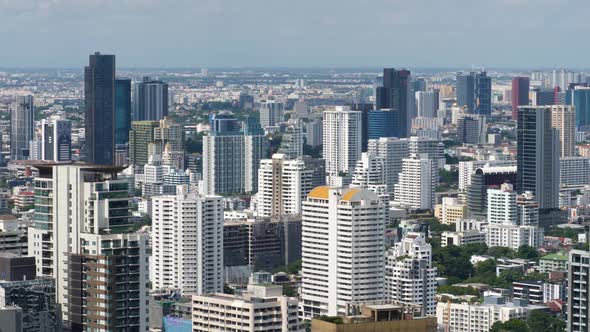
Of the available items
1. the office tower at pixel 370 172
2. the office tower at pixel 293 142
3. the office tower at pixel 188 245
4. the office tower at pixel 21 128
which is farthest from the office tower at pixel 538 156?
the office tower at pixel 21 128

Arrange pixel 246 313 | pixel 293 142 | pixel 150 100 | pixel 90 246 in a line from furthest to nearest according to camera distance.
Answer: pixel 150 100 < pixel 293 142 < pixel 246 313 < pixel 90 246

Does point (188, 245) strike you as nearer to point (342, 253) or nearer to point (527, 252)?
point (342, 253)

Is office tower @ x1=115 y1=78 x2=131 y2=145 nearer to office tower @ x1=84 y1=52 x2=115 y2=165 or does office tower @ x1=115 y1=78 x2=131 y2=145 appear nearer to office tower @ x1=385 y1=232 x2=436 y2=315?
office tower @ x1=84 y1=52 x2=115 y2=165

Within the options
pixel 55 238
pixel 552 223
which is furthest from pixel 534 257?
pixel 55 238

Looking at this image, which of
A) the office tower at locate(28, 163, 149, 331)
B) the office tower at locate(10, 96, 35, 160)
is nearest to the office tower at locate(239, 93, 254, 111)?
the office tower at locate(10, 96, 35, 160)

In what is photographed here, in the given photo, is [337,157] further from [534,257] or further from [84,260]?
[84,260]

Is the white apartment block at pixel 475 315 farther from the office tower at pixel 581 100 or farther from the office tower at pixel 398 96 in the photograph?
the office tower at pixel 581 100

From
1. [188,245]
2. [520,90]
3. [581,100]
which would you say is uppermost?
[520,90]

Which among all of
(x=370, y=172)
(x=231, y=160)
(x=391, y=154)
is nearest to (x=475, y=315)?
(x=370, y=172)
